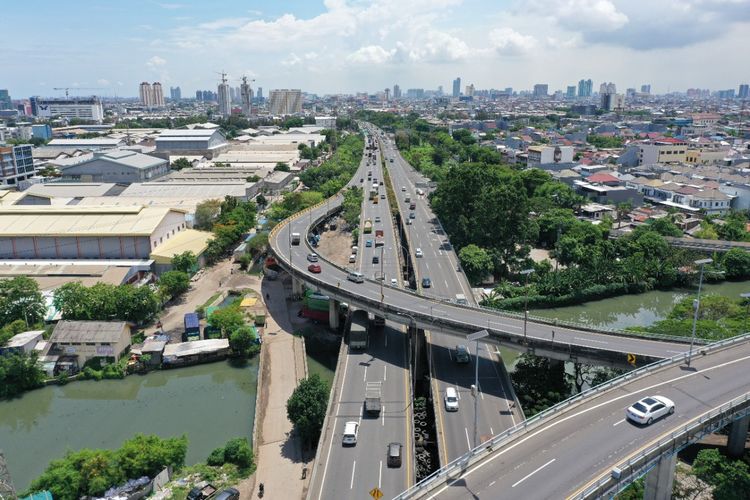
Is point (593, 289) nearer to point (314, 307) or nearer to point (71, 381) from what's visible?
point (314, 307)

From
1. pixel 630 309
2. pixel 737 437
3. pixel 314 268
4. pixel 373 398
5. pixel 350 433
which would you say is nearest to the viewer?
pixel 350 433

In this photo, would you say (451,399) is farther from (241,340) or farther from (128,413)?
(128,413)

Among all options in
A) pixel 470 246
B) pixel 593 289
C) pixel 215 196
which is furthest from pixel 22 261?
pixel 593 289

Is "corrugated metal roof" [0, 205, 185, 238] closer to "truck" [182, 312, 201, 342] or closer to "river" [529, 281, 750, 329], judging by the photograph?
"truck" [182, 312, 201, 342]

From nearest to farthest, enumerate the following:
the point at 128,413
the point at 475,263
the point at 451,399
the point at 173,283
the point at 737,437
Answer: the point at 737,437 → the point at 451,399 → the point at 128,413 → the point at 173,283 → the point at 475,263

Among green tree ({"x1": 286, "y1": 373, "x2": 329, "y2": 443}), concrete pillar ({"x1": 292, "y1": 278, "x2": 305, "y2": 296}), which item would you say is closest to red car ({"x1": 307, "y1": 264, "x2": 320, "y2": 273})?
concrete pillar ({"x1": 292, "y1": 278, "x2": 305, "y2": 296})

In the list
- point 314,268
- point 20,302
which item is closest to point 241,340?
point 314,268
